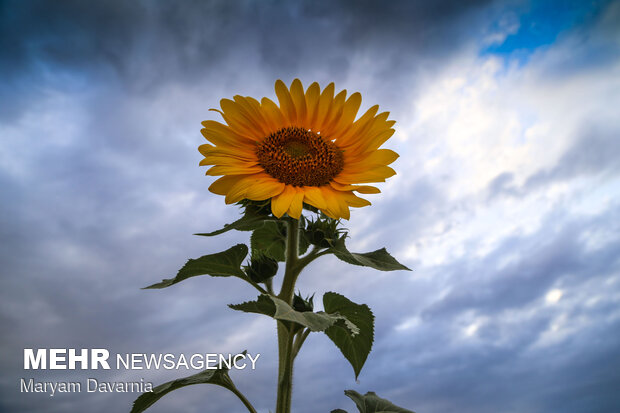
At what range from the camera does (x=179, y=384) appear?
2.78 meters

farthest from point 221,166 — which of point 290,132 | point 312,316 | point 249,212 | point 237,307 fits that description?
point 312,316

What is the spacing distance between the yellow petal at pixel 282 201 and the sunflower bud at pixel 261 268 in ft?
1.23

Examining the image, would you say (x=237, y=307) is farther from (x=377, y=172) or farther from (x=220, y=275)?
(x=377, y=172)

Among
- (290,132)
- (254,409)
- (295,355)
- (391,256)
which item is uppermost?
(290,132)

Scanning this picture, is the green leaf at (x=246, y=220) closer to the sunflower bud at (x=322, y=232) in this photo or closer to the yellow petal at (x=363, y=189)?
the sunflower bud at (x=322, y=232)

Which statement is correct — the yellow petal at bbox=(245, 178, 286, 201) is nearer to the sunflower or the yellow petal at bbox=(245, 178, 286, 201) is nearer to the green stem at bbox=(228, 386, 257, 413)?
the sunflower

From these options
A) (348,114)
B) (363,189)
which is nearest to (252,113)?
(348,114)

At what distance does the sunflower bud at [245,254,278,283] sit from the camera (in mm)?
2678

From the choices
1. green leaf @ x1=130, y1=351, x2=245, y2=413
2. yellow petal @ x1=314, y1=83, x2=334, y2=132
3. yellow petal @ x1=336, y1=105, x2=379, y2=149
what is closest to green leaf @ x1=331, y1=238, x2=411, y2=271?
yellow petal @ x1=336, y1=105, x2=379, y2=149

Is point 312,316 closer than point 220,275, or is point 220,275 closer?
point 312,316

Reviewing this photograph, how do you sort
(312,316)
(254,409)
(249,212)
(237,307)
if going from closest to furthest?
1. (312,316)
2. (237,307)
3. (249,212)
4. (254,409)

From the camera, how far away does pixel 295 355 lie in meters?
2.73

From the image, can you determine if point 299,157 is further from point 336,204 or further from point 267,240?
point 267,240

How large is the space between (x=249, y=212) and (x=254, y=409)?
108 cm
